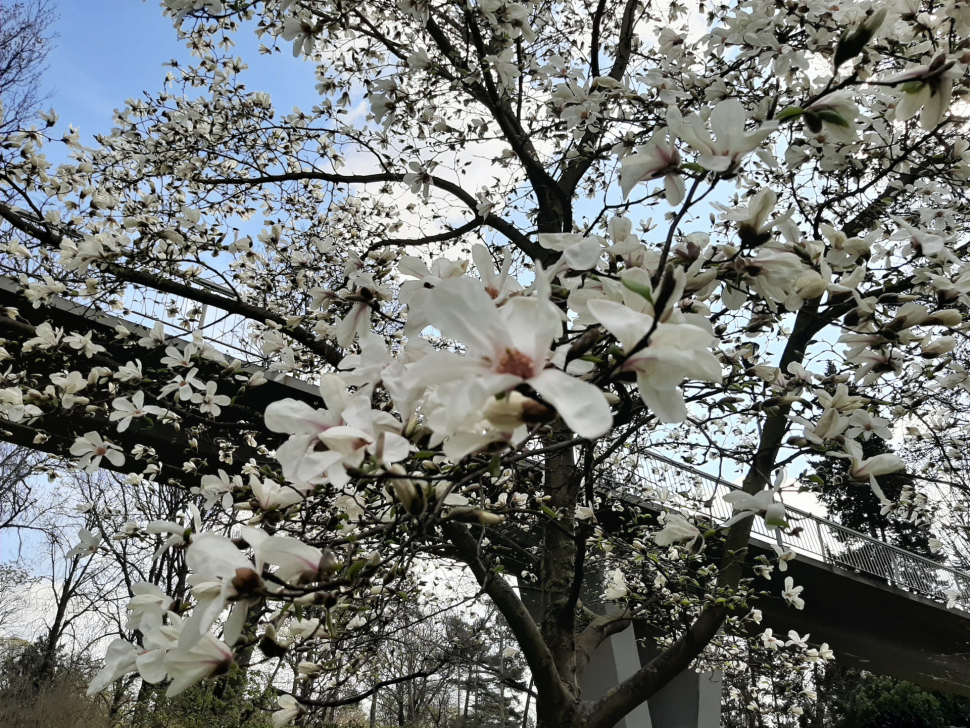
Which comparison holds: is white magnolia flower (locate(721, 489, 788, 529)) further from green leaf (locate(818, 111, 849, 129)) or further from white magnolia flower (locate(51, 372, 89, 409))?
white magnolia flower (locate(51, 372, 89, 409))

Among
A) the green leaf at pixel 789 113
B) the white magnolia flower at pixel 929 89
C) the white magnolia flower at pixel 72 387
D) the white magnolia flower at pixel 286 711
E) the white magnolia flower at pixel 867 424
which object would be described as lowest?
the white magnolia flower at pixel 286 711

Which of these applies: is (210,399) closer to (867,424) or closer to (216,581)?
(216,581)

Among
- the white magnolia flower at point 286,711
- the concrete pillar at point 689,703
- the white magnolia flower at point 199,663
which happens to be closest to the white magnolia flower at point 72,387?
the white magnolia flower at point 286,711

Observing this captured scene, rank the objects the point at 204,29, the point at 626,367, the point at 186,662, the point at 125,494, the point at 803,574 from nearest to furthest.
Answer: the point at 626,367 < the point at 186,662 < the point at 204,29 < the point at 803,574 < the point at 125,494

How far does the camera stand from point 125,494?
1380 cm

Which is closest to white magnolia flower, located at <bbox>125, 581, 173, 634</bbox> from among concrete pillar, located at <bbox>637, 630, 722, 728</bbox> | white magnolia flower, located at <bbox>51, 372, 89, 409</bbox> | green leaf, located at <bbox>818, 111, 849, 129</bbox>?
green leaf, located at <bbox>818, 111, 849, 129</bbox>

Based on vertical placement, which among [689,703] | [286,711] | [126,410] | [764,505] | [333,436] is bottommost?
[286,711]

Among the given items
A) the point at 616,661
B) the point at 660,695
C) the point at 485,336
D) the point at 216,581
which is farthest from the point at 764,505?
the point at 660,695

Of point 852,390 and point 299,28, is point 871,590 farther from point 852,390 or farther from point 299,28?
point 299,28

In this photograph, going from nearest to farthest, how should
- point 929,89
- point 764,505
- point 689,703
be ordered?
point 929,89 → point 764,505 → point 689,703

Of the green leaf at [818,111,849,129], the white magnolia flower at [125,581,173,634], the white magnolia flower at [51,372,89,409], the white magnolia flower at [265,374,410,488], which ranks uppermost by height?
the white magnolia flower at [51,372,89,409]

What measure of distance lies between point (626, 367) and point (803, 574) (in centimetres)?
1020

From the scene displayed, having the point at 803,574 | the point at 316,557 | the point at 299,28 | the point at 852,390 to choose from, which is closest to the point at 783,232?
the point at 316,557

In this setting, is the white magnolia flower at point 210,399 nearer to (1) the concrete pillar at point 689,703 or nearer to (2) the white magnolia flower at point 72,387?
(2) the white magnolia flower at point 72,387
